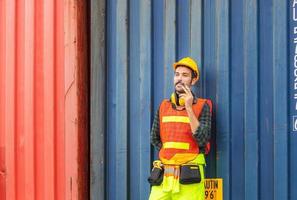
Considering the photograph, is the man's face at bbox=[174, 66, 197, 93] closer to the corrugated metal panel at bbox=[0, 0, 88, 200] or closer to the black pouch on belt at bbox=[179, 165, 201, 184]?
the black pouch on belt at bbox=[179, 165, 201, 184]

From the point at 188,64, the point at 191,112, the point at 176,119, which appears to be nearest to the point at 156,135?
the point at 176,119

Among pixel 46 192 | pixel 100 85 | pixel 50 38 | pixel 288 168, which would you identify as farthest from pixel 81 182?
pixel 288 168

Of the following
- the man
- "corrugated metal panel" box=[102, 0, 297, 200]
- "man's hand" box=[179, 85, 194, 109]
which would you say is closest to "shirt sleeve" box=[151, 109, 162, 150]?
the man

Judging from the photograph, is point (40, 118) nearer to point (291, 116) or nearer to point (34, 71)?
point (34, 71)

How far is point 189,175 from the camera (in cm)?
496

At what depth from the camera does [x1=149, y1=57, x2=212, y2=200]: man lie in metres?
5.01

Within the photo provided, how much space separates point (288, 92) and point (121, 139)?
1552mm

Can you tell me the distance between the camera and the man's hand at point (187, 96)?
502 centimetres

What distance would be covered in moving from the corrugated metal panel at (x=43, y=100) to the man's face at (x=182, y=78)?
124 centimetres

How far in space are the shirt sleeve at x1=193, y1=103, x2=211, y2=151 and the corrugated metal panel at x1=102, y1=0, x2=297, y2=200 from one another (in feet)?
0.95

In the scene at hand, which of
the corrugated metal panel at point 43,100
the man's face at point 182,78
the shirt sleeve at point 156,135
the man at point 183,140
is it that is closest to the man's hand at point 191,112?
the man at point 183,140

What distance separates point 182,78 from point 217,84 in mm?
393

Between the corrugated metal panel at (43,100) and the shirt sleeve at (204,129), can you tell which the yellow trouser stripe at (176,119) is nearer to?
the shirt sleeve at (204,129)

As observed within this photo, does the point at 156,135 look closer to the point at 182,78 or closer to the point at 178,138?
the point at 178,138
